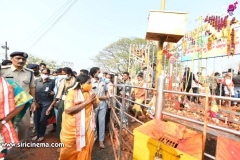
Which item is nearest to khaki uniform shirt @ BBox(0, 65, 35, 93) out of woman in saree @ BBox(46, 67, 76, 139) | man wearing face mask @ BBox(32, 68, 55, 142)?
woman in saree @ BBox(46, 67, 76, 139)

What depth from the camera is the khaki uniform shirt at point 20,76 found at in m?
3.19

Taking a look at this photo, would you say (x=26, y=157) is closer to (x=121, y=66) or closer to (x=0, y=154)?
(x=0, y=154)

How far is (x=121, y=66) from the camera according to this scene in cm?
3234

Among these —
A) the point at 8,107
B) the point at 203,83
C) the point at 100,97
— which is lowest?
the point at 100,97

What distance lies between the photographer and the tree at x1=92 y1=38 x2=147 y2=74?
104 feet

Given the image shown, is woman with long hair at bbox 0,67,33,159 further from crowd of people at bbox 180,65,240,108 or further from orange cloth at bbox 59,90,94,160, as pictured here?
crowd of people at bbox 180,65,240,108

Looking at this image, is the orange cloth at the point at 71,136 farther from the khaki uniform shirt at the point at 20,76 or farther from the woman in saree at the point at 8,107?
the khaki uniform shirt at the point at 20,76

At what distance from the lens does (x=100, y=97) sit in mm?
4336

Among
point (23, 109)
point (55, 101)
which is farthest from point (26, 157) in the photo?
point (23, 109)

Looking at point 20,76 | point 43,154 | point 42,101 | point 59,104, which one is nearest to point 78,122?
point 20,76

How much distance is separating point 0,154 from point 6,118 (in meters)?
0.36

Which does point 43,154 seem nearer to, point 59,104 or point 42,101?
point 59,104

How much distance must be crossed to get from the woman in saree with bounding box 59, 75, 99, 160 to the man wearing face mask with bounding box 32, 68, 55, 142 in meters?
1.87

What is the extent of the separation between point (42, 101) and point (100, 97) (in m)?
1.52
